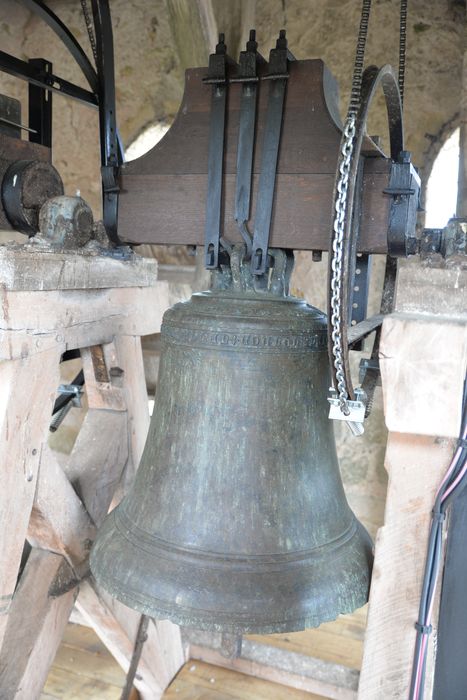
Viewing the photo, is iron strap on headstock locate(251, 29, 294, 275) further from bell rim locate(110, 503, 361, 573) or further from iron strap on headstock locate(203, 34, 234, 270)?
bell rim locate(110, 503, 361, 573)

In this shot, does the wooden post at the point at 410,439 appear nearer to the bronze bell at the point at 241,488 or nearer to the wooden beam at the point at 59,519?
the bronze bell at the point at 241,488

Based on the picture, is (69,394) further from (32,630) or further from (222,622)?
(222,622)

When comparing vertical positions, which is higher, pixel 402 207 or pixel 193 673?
pixel 402 207

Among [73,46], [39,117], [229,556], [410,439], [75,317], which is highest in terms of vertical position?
[73,46]

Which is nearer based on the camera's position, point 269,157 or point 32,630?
point 269,157

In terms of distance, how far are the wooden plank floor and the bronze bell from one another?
0.99 metres

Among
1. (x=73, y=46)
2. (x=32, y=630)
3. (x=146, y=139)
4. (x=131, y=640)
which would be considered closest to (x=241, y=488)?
(x=32, y=630)

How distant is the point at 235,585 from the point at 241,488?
0.14 meters

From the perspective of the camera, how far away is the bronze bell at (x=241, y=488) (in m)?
0.92

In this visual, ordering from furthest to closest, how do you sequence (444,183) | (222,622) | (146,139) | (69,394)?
1. (146,139)
2. (444,183)
3. (69,394)
4. (222,622)

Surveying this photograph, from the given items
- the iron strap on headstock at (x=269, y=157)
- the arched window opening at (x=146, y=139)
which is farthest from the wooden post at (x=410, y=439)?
the arched window opening at (x=146, y=139)

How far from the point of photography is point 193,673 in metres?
1.87

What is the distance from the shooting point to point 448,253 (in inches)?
37.0

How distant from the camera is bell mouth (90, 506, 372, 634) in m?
0.89
